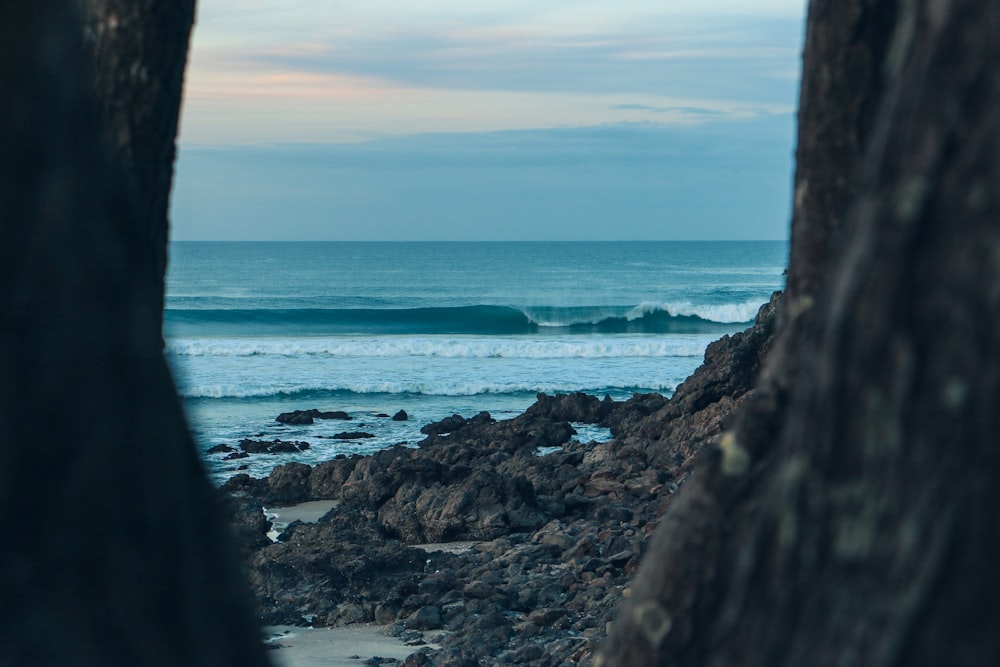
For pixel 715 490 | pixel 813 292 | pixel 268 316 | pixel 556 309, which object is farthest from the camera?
pixel 556 309

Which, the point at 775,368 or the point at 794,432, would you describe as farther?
the point at 775,368

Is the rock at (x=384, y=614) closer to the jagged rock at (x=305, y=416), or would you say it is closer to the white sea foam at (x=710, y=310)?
the jagged rock at (x=305, y=416)

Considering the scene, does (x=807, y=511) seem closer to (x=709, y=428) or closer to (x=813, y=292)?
(x=813, y=292)

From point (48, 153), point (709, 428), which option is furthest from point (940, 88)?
point (709, 428)

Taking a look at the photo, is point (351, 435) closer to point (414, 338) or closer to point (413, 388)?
point (413, 388)

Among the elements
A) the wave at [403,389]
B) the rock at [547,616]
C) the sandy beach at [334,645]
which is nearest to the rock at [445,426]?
the wave at [403,389]

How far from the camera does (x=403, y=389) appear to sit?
25.0 metres

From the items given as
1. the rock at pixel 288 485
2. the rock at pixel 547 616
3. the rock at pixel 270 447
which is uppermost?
the rock at pixel 547 616

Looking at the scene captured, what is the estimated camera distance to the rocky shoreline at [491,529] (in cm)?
790

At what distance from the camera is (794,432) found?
4.17ft

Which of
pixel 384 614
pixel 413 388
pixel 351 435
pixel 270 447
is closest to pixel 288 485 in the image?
pixel 270 447

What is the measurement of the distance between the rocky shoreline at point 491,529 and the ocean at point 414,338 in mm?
1769

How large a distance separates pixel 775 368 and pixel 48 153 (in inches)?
44.9

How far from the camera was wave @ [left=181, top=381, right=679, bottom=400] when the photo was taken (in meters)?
24.6
